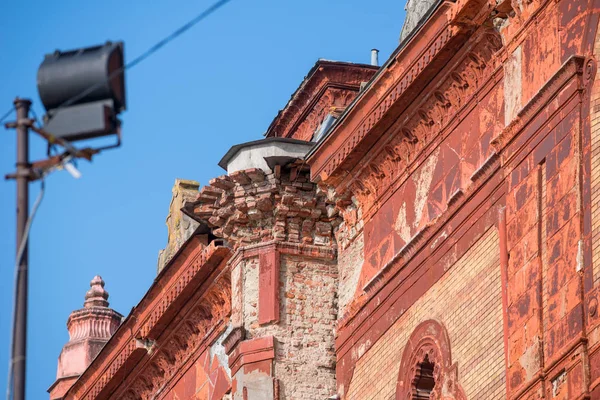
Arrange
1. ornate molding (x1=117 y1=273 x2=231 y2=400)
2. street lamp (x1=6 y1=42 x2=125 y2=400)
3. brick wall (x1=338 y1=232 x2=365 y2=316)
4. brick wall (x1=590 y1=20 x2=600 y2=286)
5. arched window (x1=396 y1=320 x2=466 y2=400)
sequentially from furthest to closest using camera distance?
1. ornate molding (x1=117 y1=273 x2=231 y2=400)
2. brick wall (x1=338 y1=232 x2=365 y2=316)
3. arched window (x1=396 y1=320 x2=466 y2=400)
4. brick wall (x1=590 y1=20 x2=600 y2=286)
5. street lamp (x1=6 y1=42 x2=125 y2=400)

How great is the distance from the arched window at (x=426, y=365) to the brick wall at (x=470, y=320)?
0.10 meters

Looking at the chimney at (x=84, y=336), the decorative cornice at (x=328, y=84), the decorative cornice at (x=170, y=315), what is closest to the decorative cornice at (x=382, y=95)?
the decorative cornice at (x=328, y=84)

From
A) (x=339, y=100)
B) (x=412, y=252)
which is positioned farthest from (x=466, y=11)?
(x=339, y=100)

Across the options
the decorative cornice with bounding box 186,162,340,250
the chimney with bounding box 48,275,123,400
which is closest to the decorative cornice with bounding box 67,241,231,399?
the decorative cornice with bounding box 186,162,340,250

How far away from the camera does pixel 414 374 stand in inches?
822

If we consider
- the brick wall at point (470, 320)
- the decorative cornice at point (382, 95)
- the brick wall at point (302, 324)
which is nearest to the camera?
the brick wall at point (470, 320)

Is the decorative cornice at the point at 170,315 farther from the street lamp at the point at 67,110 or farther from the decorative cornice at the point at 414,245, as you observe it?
the street lamp at the point at 67,110

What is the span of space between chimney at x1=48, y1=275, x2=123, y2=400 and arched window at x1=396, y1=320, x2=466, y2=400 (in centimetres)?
1207

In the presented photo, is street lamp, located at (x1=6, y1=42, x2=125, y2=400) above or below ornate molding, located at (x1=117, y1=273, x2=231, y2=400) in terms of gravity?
below

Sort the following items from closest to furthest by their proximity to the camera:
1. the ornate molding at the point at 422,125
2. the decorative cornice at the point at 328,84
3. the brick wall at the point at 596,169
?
the brick wall at the point at 596,169
the ornate molding at the point at 422,125
the decorative cornice at the point at 328,84

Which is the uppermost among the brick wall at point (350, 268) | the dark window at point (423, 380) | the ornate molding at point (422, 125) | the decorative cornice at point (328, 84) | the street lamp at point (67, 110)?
the decorative cornice at point (328, 84)

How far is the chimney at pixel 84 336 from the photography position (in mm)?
32625

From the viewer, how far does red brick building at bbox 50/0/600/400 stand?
18.5 meters

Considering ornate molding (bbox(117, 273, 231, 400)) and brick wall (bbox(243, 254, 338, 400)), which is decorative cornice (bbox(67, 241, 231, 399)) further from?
brick wall (bbox(243, 254, 338, 400))
